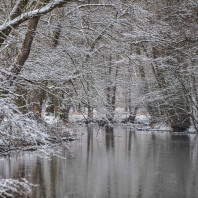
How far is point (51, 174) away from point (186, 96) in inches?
622

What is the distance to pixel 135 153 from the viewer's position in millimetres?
15680

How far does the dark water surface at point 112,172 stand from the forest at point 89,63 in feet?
2.66

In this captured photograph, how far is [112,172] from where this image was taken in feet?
37.0

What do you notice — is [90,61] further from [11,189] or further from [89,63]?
[11,189]

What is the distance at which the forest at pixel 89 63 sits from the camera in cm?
850

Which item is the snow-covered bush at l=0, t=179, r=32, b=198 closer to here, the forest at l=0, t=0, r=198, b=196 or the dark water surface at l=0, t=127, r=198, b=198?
the forest at l=0, t=0, r=198, b=196

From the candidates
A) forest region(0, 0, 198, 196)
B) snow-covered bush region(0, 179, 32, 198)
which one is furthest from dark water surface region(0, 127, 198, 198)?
forest region(0, 0, 198, 196)

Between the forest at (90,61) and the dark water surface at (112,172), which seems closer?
the forest at (90,61)

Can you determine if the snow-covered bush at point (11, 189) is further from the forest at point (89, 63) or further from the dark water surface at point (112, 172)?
the dark water surface at point (112, 172)

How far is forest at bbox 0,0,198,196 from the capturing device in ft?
27.9

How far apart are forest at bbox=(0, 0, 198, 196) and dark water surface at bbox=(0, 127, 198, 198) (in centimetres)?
81

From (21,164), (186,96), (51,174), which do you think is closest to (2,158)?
(21,164)

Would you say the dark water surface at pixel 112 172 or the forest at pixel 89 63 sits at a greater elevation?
the forest at pixel 89 63

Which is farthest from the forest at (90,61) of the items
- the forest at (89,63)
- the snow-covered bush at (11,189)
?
the snow-covered bush at (11,189)
